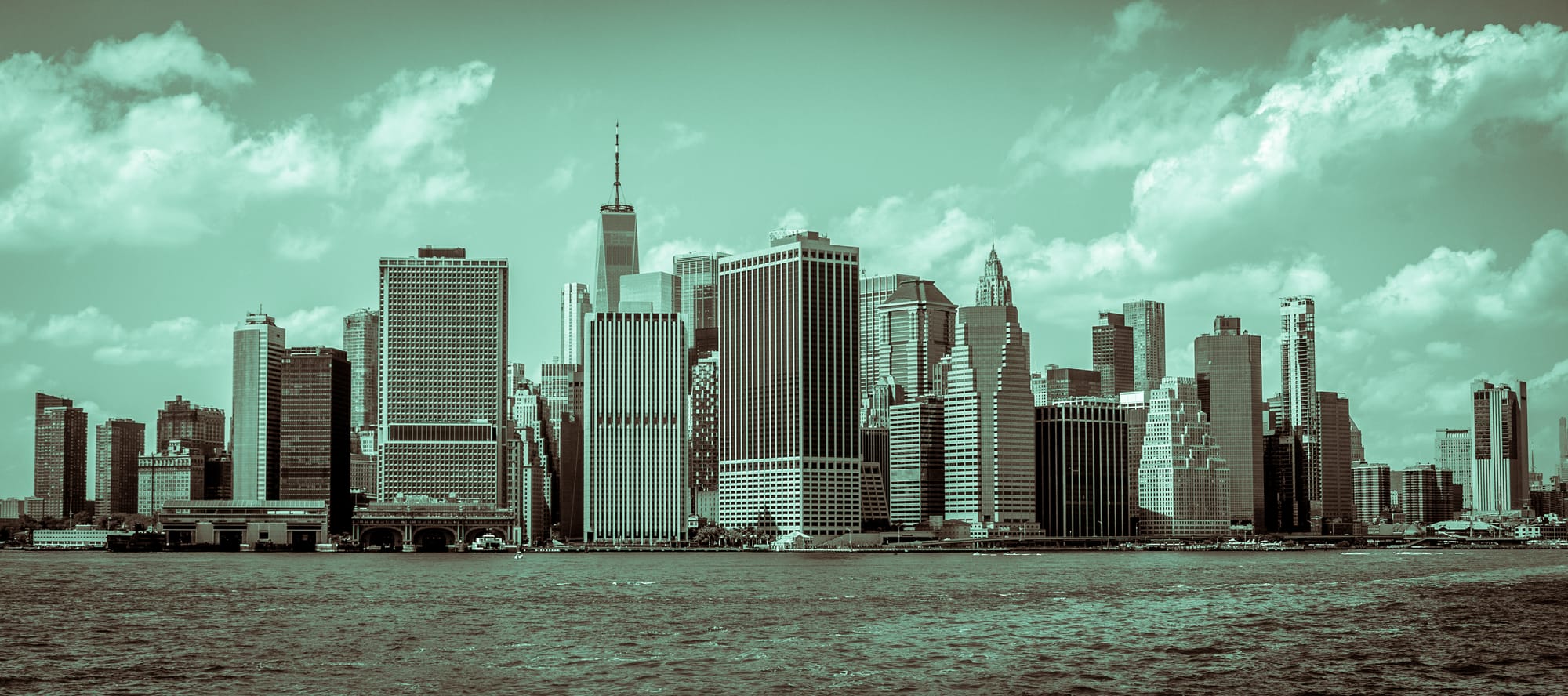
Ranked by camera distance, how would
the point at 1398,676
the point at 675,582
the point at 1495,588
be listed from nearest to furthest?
the point at 1398,676
the point at 1495,588
the point at 675,582

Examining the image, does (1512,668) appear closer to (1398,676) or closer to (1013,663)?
(1398,676)

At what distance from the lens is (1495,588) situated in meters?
146

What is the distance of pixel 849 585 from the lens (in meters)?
150

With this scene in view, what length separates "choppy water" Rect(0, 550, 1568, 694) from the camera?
72.3 meters

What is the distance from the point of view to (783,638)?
3578 inches

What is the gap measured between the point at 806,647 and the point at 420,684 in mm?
21563

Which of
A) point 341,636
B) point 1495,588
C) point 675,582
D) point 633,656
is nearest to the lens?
point 633,656

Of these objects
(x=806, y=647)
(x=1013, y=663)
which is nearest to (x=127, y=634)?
(x=806, y=647)

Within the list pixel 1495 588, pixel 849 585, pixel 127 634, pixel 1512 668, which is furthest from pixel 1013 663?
pixel 1495 588

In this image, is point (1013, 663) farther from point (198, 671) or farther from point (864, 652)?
point (198, 671)

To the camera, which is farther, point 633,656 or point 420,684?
point 633,656

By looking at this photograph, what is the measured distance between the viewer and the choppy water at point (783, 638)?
237 feet

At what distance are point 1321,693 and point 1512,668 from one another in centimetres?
1380

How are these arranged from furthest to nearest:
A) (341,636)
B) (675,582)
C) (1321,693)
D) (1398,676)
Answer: (675,582)
(341,636)
(1398,676)
(1321,693)
